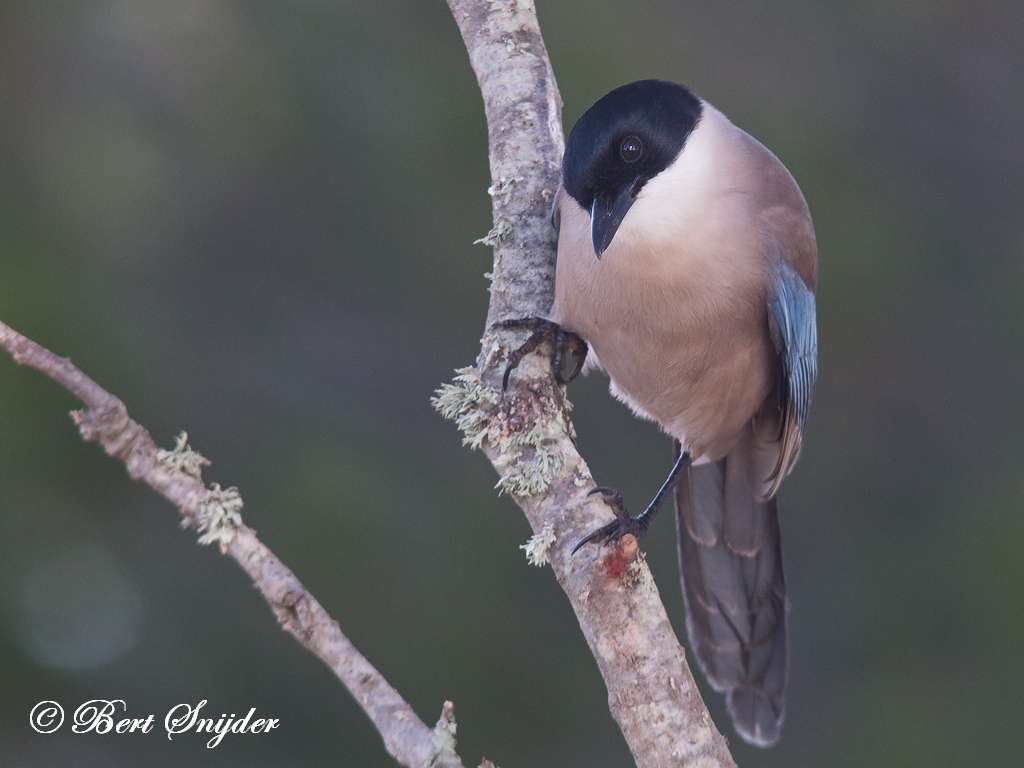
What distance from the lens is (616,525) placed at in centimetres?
171

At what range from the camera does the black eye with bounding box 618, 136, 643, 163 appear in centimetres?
199

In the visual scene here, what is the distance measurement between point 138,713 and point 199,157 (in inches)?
61.6

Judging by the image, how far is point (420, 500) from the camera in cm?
301

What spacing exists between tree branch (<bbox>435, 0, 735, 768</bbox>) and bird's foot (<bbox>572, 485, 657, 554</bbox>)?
0.05 feet

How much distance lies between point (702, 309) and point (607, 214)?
296 mm

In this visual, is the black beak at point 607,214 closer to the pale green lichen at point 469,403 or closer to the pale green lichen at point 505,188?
the pale green lichen at point 505,188

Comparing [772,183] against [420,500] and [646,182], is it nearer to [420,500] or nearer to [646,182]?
[646,182]

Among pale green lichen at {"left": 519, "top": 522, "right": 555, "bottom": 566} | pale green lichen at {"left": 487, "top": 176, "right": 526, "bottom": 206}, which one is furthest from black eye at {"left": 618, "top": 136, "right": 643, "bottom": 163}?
pale green lichen at {"left": 519, "top": 522, "right": 555, "bottom": 566}

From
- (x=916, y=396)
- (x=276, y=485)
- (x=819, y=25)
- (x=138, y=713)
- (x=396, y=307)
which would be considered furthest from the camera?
(x=819, y=25)

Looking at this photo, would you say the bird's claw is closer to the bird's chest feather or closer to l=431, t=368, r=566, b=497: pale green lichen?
l=431, t=368, r=566, b=497: pale green lichen

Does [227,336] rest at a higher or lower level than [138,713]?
higher

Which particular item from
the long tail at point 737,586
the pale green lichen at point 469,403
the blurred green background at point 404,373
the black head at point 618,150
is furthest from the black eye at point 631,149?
the blurred green background at point 404,373

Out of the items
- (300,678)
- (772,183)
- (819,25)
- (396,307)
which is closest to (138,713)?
(300,678)

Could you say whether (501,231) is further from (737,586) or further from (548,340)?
(737,586)
